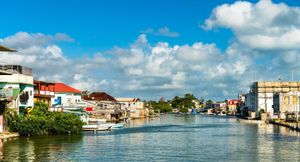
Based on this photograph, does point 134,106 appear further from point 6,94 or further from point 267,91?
point 6,94

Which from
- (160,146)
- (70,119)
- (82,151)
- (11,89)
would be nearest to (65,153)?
(82,151)

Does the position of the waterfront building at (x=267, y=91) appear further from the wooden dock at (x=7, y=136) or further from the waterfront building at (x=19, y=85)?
the wooden dock at (x=7, y=136)

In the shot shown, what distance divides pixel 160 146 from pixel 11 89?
18821 mm

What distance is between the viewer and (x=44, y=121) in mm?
61656

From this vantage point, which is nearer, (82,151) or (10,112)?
(82,151)

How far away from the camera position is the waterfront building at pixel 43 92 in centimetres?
7488

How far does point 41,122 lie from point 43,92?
17927 mm

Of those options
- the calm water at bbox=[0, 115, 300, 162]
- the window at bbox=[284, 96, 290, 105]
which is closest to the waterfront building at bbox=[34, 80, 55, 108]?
the calm water at bbox=[0, 115, 300, 162]

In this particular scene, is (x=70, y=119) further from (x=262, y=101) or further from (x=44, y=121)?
(x=262, y=101)

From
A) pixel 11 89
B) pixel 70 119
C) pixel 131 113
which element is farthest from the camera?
pixel 131 113

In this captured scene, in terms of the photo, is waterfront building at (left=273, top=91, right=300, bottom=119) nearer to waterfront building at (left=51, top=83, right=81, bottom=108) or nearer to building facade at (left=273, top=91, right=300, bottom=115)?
building facade at (left=273, top=91, right=300, bottom=115)

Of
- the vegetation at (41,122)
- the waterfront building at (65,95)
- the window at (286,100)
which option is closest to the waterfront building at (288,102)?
the window at (286,100)

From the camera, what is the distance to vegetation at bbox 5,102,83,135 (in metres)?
58.8

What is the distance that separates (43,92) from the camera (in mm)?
78312
